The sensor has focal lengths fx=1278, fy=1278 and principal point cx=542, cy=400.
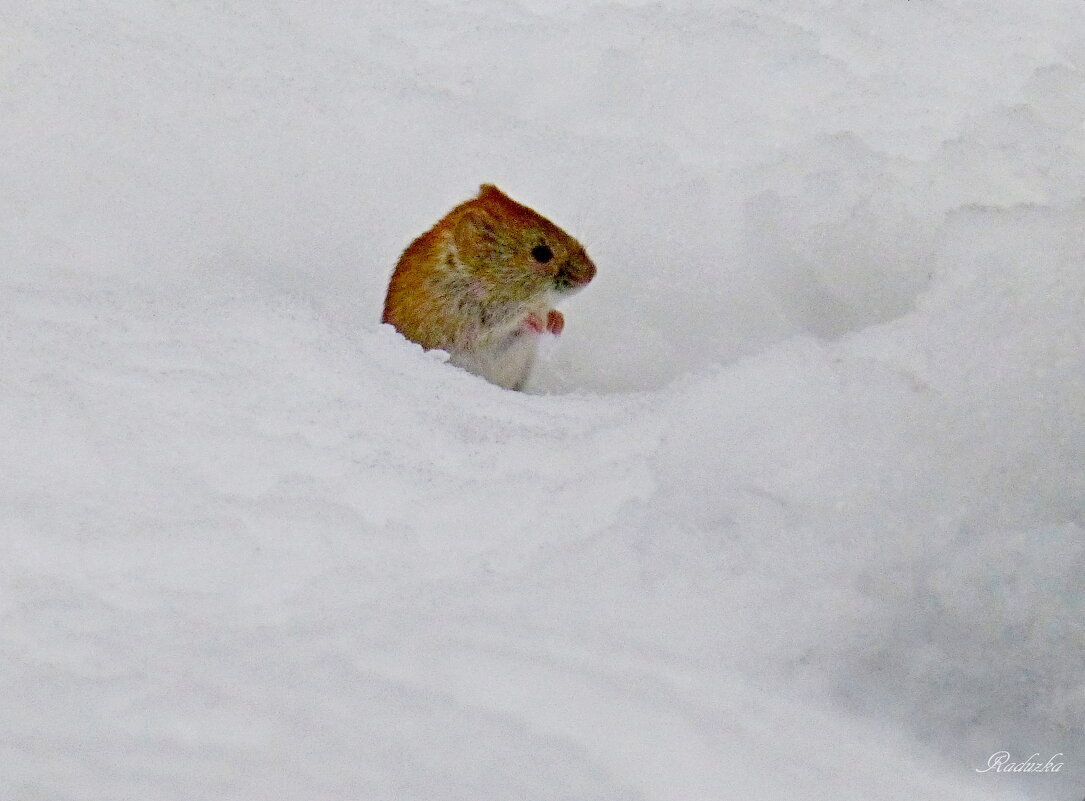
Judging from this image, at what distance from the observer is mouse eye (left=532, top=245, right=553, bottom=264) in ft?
16.6

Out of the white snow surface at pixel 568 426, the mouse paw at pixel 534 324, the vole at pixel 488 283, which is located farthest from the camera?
the mouse paw at pixel 534 324

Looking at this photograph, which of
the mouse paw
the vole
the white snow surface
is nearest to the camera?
the white snow surface

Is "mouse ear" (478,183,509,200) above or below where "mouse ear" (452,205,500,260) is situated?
above

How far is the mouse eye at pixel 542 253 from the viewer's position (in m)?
5.05

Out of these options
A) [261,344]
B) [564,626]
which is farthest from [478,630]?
[261,344]

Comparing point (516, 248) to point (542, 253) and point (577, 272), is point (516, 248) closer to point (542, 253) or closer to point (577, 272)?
point (542, 253)

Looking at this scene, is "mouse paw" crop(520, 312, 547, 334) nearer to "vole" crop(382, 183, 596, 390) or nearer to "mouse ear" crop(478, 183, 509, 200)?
"vole" crop(382, 183, 596, 390)

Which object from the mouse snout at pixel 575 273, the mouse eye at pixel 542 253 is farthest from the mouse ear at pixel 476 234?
the mouse snout at pixel 575 273

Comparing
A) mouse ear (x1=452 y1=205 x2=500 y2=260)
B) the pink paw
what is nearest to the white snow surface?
the pink paw

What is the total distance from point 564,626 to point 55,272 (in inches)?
111

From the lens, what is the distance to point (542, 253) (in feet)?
16.6

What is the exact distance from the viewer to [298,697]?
2.81 meters

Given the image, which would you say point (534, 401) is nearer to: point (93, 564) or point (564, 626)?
point (564, 626)

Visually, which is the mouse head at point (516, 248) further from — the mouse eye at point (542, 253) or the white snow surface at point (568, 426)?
the white snow surface at point (568, 426)
